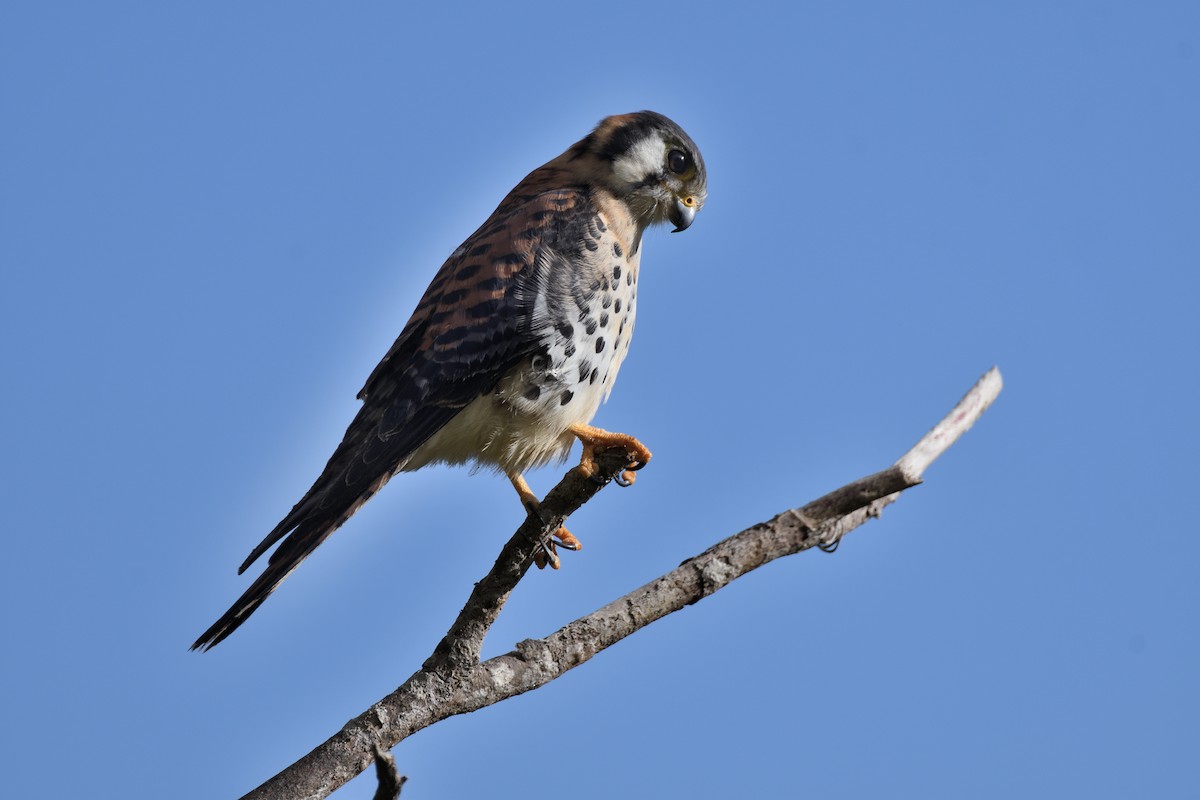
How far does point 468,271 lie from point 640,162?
2.78 feet

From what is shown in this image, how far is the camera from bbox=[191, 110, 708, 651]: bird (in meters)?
3.88

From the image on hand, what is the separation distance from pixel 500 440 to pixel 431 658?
84cm

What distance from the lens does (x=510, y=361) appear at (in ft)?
13.1

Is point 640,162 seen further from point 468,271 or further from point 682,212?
point 468,271

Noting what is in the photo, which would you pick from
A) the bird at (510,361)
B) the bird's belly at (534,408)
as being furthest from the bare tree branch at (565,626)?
the bird's belly at (534,408)

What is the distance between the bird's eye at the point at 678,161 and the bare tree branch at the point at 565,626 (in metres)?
1.44

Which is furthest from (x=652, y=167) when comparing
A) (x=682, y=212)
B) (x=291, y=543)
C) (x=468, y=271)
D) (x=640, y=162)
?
(x=291, y=543)

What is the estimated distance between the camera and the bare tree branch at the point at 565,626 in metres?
3.42

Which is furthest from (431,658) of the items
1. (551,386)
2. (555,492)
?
(551,386)

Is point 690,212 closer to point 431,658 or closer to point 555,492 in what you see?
point 555,492

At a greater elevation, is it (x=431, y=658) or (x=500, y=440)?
(x=500, y=440)

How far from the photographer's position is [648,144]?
4602 mm

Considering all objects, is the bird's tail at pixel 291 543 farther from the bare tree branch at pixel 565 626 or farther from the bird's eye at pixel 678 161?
the bird's eye at pixel 678 161

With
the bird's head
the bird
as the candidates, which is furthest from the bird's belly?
the bird's head
